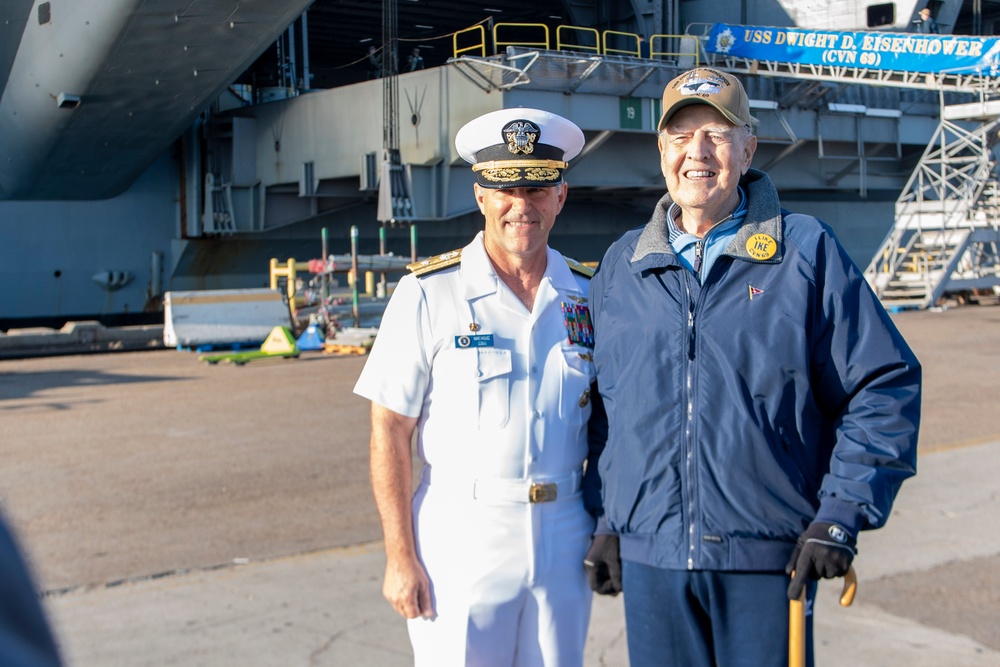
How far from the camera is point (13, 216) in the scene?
23.1 meters

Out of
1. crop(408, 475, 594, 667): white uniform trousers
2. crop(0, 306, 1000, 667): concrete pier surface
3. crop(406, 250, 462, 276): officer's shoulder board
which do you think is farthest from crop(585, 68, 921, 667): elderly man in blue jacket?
crop(0, 306, 1000, 667): concrete pier surface

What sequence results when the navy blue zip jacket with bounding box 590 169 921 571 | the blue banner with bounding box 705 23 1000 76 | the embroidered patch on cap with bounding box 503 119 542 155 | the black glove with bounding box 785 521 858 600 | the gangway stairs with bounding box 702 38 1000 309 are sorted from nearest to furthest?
the black glove with bounding box 785 521 858 600, the navy blue zip jacket with bounding box 590 169 921 571, the embroidered patch on cap with bounding box 503 119 542 155, the blue banner with bounding box 705 23 1000 76, the gangway stairs with bounding box 702 38 1000 309

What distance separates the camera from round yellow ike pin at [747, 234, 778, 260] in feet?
8.55

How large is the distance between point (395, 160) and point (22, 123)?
701cm

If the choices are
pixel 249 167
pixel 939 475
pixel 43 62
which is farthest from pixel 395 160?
pixel 939 475

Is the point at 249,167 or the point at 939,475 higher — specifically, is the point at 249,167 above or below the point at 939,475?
above

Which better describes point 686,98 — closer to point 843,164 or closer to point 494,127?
point 494,127

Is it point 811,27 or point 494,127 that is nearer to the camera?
point 494,127

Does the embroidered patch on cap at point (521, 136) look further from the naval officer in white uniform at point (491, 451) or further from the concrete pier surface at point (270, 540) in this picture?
the concrete pier surface at point (270, 540)

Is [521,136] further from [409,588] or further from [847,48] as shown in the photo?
[847,48]

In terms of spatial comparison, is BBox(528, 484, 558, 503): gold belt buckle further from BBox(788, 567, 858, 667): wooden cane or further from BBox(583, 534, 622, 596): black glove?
BBox(788, 567, 858, 667): wooden cane

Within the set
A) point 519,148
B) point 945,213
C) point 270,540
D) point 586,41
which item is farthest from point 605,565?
point 586,41


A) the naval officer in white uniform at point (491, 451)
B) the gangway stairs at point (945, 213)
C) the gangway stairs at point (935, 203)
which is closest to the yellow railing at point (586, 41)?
the gangway stairs at point (935, 203)

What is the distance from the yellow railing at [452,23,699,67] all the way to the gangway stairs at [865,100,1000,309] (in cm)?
629
